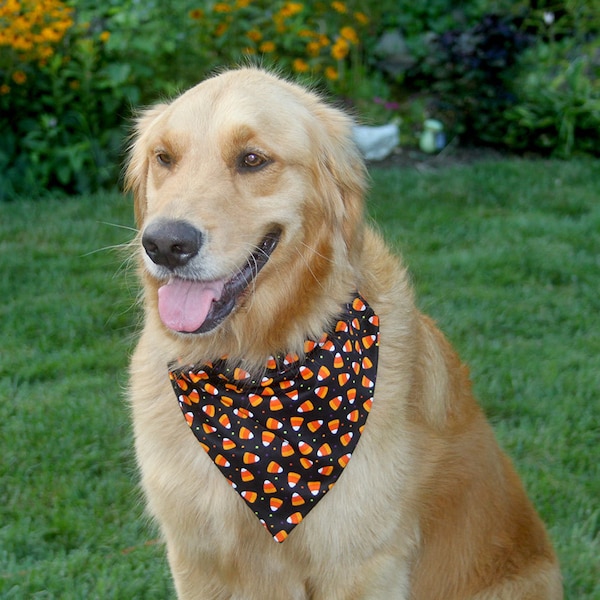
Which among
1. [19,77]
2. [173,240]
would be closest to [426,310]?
[173,240]

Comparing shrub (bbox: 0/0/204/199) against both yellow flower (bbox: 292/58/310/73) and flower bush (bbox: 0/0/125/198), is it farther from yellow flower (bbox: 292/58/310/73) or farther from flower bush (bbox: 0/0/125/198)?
yellow flower (bbox: 292/58/310/73)

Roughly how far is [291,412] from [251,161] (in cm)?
75

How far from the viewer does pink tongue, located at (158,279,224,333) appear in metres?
2.35

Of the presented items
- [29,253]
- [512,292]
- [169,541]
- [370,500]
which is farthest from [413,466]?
[29,253]

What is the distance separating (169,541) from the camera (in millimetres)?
2592

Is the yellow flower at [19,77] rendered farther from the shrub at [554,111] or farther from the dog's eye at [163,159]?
the dog's eye at [163,159]

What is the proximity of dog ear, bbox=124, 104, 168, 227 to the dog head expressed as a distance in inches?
0.7

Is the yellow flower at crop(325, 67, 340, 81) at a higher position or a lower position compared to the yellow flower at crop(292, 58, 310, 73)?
lower

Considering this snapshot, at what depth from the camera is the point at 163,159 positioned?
246cm

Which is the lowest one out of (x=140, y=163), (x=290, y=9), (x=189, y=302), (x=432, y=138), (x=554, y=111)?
(x=432, y=138)

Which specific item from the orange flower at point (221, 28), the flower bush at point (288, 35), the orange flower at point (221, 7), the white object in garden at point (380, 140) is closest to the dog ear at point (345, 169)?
the flower bush at point (288, 35)

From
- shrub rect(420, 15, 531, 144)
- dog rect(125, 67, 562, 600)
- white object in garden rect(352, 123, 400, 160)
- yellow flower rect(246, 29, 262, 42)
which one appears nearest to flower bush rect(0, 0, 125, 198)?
yellow flower rect(246, 29, 262, 42)

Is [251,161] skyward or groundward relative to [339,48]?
skyward

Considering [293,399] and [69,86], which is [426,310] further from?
[69,86]
